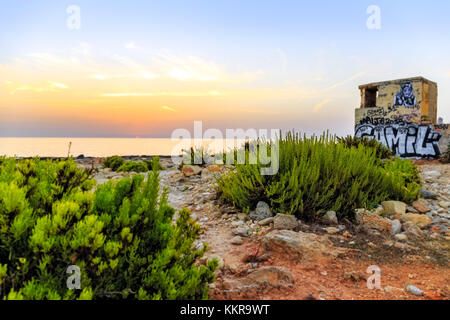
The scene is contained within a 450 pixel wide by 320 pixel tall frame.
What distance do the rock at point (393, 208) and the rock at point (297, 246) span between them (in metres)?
2.14

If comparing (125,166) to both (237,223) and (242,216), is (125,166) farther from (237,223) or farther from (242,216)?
(237,223)

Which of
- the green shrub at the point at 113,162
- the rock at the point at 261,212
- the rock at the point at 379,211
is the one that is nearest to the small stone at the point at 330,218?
the rock at the point at 261,212

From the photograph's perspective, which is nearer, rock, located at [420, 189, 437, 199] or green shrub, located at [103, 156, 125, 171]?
rock, located at [420, 189, 437, 199]

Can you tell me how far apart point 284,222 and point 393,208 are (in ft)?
7.43

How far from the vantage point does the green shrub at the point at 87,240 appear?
1749 mm

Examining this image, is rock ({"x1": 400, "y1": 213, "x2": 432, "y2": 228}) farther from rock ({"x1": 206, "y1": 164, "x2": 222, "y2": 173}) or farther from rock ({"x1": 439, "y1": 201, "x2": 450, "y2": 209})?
rock ({"x1": 206, "y1": 164, "x2": 222, "y2": 173})

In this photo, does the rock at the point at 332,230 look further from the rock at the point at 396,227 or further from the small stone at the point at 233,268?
the small stone at the point at 233,268

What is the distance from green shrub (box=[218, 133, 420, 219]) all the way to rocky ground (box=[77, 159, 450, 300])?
211mm

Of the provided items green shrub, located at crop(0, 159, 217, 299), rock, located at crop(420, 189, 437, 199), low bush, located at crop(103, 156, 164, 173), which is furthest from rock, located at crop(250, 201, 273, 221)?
low bush, located at crop(103, 156, 164, 173)

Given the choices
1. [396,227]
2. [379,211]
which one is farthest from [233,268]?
[379,211]

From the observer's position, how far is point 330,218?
468cm

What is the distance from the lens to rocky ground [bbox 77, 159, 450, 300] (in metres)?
2.82
